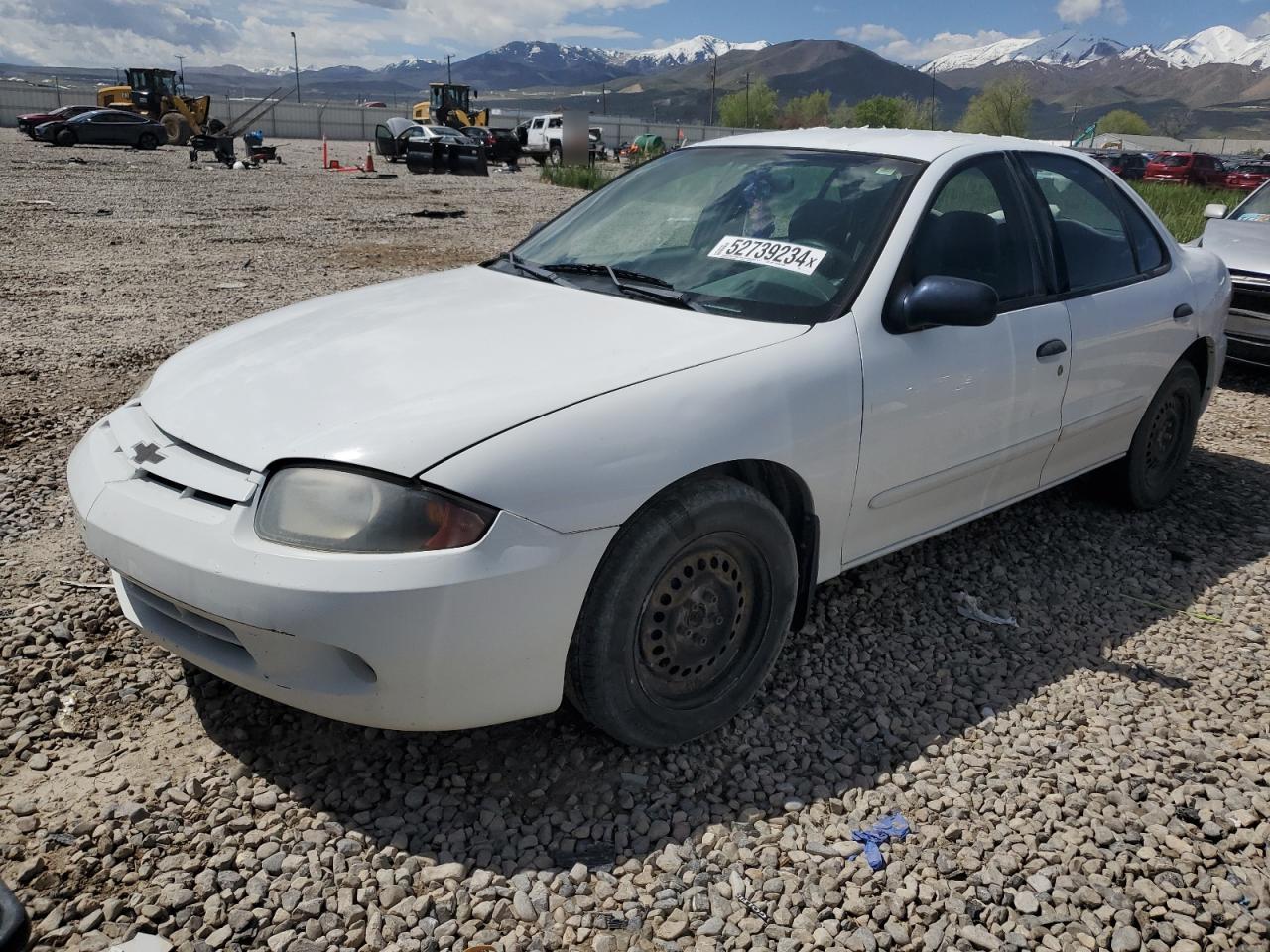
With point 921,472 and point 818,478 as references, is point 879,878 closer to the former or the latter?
point 818,478

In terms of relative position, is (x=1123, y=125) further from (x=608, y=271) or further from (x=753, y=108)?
(x=608, y=271)

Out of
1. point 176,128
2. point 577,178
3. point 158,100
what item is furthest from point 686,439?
point 158,100

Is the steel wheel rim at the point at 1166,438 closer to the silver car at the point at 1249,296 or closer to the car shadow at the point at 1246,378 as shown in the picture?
the silver car at the point at 1249,296

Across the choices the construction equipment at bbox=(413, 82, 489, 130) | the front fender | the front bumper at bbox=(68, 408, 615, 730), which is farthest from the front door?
the construction equipment at bbox=(413, 82, 489, 130)

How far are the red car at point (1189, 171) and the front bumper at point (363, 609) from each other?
42.0 m

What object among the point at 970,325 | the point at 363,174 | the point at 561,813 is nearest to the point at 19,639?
the point at 561,813

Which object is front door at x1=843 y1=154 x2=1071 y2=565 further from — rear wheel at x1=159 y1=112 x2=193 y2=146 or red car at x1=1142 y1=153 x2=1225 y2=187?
red car at x1=1142 y1=153 x2=1225 y2=187

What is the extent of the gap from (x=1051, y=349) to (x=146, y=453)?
Result: 9.34ft

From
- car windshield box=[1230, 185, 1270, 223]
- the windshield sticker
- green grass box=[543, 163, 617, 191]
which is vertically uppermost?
green grass box=[543, 163, 617, 191]

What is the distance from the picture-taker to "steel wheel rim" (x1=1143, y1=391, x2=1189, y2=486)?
4.39 meters

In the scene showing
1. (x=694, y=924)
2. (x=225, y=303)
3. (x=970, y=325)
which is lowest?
(x=694, y=924)

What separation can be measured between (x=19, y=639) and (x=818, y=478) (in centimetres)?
248

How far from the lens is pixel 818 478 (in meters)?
2.75

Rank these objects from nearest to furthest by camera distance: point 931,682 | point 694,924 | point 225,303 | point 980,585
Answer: point 694,924 < point 931,682 < point 980,585 < point 225,303
